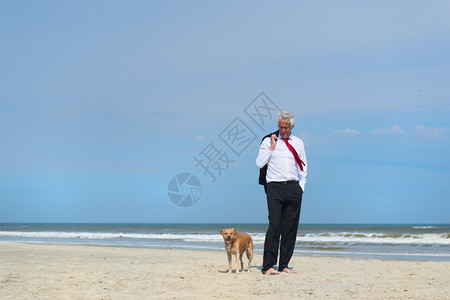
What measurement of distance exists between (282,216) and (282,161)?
75 centimetres

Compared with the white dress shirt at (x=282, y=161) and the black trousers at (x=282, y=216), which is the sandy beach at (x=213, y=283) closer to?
the black trousers at (x=282, y=216)

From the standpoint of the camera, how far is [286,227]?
6168mm

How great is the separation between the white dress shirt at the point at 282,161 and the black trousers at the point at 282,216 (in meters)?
0.10

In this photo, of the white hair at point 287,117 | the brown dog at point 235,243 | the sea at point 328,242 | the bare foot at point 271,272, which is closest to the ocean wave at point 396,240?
the sea at point 328,242

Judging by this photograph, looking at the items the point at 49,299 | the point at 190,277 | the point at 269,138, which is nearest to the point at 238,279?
the point at 190,277

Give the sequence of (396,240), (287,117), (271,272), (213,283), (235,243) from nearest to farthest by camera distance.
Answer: (213,283) < (287,117) < (271,272) < (235,243) < (396,240)

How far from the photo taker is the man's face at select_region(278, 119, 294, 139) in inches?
236

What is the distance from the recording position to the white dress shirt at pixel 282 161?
6.03 metres

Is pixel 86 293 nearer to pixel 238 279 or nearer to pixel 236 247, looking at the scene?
pixel 238 279

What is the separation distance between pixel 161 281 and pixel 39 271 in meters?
2.06

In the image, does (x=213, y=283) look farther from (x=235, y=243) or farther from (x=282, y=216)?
(x=282, y=216)

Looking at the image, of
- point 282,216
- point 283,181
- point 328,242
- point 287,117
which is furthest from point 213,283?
point 328,242

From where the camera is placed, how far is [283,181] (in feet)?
19.8

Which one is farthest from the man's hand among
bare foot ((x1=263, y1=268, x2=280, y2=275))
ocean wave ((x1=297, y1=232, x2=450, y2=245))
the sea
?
ocean wave ((x1=297, y1=232, x2=450, y2=245))
